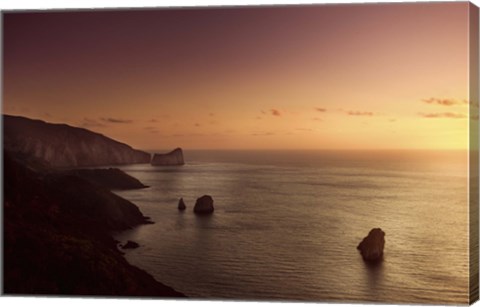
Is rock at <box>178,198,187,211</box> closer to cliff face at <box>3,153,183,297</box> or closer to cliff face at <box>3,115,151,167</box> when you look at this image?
cliff face at <box>3,153,183,297</box>

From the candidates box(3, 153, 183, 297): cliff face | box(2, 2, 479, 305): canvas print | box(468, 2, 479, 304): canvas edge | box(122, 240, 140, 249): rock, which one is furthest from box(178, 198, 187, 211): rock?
box(468, 2, 479, 304): canvas edge

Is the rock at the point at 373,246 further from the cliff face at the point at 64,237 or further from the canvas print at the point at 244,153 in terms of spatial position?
the cliff face at the point at 64,237

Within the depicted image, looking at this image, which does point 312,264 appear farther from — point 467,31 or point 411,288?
point 467,31

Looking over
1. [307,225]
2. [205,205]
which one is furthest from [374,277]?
[205,205]

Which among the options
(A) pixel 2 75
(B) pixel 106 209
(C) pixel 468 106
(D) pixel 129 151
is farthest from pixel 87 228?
(C) pixel 468 106

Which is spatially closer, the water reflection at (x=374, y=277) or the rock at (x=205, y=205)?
the water reflection at (x=374, y=277)

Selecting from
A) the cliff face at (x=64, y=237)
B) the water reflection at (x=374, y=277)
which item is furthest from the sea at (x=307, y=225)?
the cliff face at (x=64, y=237)

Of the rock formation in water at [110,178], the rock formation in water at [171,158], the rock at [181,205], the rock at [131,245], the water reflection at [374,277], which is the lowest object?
the water reflection at [374,277]
